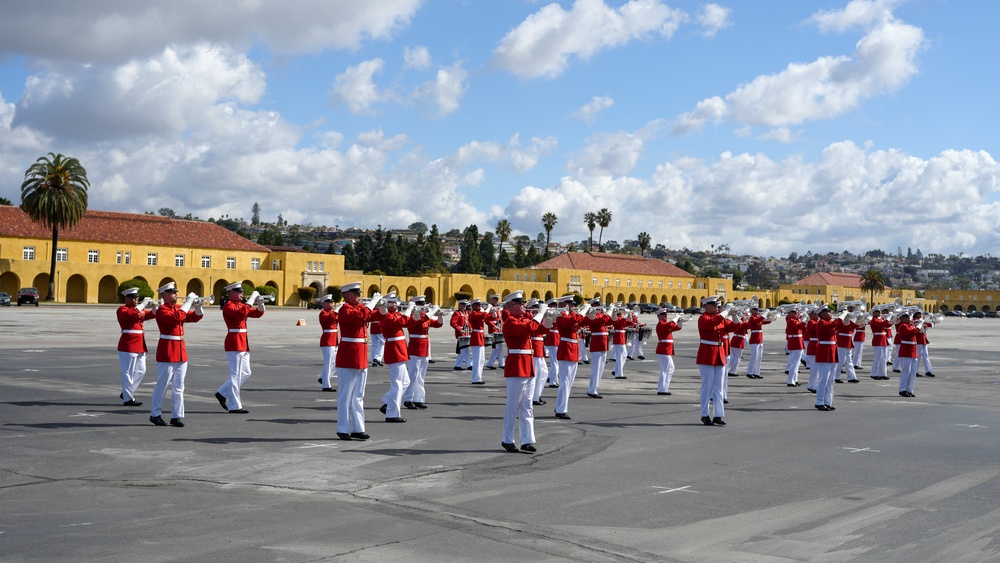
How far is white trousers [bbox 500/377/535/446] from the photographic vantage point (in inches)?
444

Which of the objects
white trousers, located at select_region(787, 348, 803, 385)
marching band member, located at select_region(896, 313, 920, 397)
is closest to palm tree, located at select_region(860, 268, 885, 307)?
white trousers, located at select_region(787, 348, 803, 385)

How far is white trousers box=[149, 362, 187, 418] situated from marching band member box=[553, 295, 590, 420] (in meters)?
5.73

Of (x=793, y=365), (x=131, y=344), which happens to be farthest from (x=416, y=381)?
(x=793, y=365)

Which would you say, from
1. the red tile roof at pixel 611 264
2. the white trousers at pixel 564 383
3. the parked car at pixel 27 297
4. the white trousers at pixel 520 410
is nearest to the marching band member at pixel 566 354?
the white trousers at pixel 564 383

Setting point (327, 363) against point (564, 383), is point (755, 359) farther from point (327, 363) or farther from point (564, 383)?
point (327, 363)

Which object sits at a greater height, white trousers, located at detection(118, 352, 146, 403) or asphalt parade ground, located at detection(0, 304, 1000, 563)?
white trousers, located at detection(118, 352, 146, 403)

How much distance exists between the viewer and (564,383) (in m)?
14.9

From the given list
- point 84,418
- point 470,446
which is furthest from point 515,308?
point 84,418

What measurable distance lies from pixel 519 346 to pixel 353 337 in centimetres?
222

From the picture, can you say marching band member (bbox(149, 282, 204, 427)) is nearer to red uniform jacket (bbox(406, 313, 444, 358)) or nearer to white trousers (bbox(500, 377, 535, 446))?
red uniform jacket (bbox(406, 313, 444, 358))

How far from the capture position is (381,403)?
16.1 m

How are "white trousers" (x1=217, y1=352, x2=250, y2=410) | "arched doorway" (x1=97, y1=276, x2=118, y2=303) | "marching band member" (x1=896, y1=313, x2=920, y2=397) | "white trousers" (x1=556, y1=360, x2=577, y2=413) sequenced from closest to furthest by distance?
"white trousers" (x1=217, y1=352, x2=250, y2=410)
"white trousers" (x1=556, y1=360, x2=577, y2=413)
"marching band member" (x1=896, y1=313, x2=920, y2=397)
"arched doorway" (x1=97, y1=276, x2=118, y2=303)

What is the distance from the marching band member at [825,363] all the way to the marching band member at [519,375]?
7.72 m

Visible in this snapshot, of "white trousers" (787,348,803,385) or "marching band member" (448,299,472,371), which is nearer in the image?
"white trousers" (787,348,803,385)
